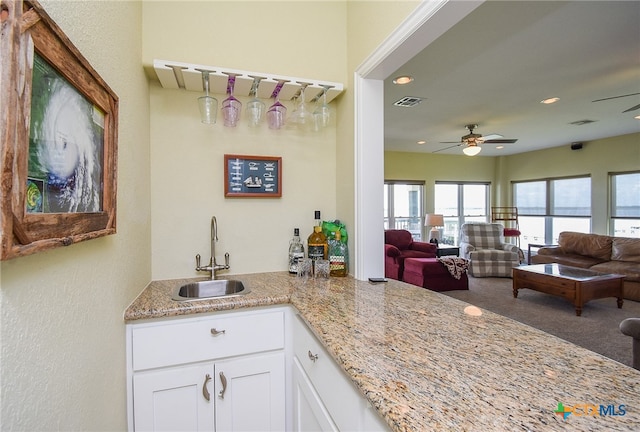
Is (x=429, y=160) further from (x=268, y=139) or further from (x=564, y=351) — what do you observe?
(x=564, y=351)

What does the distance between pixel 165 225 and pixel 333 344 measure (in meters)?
1.31

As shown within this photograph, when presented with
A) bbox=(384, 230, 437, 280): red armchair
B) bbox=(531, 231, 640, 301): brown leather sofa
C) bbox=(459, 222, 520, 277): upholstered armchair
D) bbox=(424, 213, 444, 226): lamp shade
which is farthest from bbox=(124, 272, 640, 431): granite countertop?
bbox=(424, 213, 444, 226): lamp shade

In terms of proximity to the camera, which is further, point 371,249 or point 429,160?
point 429,160

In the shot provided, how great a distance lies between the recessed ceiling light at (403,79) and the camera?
9.70 ft

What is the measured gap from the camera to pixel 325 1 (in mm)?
1943

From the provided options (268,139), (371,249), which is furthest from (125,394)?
(268,139)

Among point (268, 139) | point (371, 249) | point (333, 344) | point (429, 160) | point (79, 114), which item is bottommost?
point (333, 344)

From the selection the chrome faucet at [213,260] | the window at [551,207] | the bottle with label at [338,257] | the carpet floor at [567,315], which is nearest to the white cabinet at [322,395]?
the bottle with label at [338,257]

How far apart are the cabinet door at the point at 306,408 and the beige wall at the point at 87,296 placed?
688 mm

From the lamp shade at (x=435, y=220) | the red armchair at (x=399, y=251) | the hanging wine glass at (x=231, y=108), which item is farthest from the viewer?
the lamp shade at (x=435, y=220)

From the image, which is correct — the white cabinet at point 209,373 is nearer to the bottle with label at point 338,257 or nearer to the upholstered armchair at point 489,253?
the bottle with label at point 338,257

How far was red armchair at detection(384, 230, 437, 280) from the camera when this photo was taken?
196 inches

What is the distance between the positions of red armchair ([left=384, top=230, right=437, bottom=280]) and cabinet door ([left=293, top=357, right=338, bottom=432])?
12.1ft

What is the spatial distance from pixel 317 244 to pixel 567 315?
346 cm
